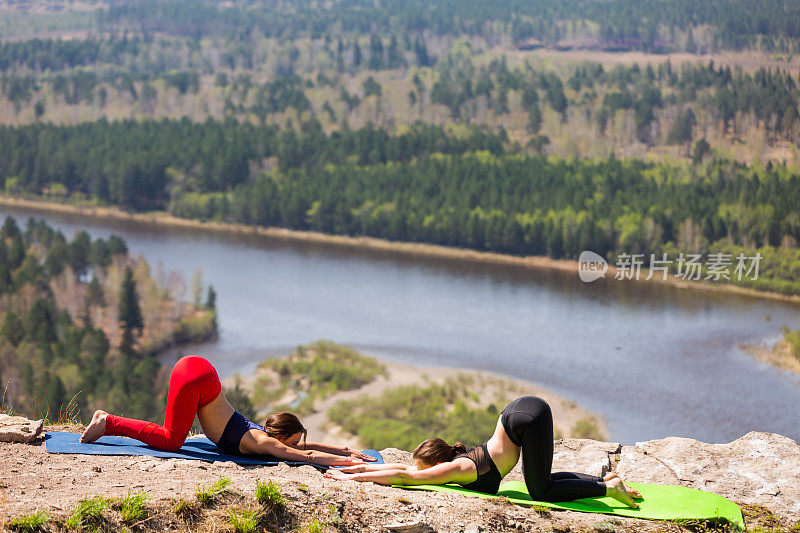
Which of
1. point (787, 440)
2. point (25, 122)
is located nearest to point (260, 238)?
point (25, 122)

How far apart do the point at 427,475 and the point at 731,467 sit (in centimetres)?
268

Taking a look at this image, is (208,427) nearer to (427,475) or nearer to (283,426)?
(283,426)

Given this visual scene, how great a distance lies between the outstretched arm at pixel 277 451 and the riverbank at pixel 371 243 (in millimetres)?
40695

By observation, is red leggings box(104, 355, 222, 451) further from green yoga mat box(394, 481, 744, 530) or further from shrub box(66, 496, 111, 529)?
green yoga mat box(394, 481, 744, 530)

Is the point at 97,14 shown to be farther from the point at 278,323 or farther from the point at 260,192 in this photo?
the point at 278,323

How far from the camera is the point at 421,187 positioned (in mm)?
67000

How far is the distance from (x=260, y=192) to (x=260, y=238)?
5.88 metres

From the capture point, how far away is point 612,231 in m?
54.0

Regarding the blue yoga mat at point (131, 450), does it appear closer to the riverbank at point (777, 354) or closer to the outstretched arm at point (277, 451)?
the outstretched arm at point (277, 451)

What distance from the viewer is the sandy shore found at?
27453 millimetres

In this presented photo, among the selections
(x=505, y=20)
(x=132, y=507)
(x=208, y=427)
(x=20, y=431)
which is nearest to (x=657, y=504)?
(x=208, y=427)

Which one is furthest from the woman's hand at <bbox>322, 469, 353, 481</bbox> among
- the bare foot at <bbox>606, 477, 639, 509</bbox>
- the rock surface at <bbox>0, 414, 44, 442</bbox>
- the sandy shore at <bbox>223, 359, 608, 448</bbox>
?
the sandy shore at <bbox>223, 359, 608, 448</bbox>

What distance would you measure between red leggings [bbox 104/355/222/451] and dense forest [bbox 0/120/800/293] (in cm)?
4199

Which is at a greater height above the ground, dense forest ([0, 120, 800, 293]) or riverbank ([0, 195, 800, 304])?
dense forest ([0, 120, 800, 293])
